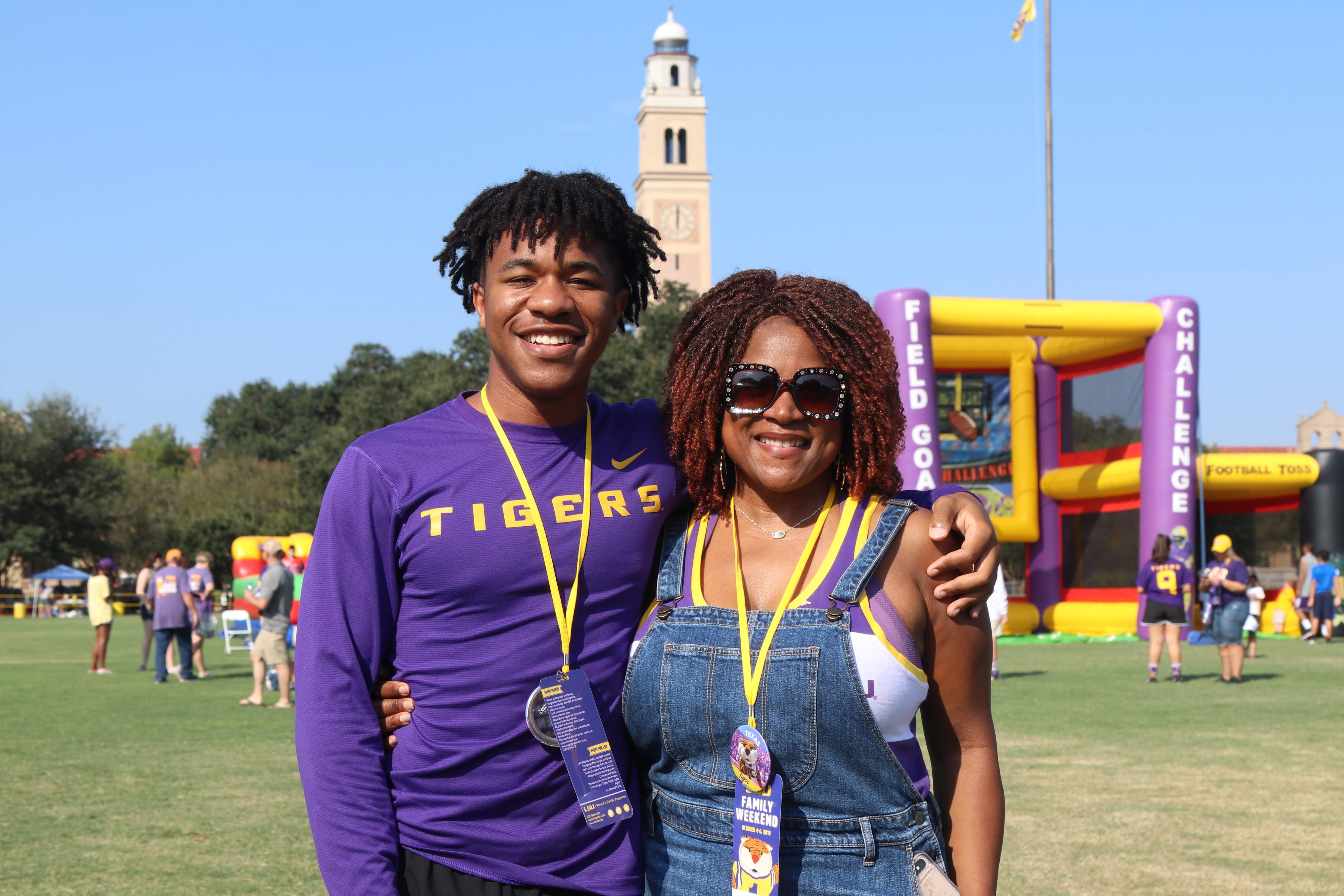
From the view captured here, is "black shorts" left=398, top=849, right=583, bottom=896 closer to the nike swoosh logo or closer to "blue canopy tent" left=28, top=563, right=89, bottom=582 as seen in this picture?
the nike swoosh logo

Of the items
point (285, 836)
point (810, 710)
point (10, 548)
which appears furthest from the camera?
point (10, 548)

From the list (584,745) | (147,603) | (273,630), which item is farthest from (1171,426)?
(584,745)

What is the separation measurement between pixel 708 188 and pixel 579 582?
3185 inches

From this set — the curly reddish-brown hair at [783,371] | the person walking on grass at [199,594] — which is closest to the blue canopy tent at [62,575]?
the person walking on grass at [199,594]

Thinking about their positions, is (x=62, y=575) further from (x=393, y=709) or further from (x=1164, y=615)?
(x=393, y=709)

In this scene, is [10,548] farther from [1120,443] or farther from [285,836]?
[285,836]

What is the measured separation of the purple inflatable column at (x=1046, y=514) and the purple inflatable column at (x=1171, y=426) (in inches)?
94.9

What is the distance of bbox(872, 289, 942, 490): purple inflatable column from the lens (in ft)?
63.0

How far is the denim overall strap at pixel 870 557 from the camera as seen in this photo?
7.68 ft

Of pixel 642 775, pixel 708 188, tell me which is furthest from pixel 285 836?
pixel 708 188

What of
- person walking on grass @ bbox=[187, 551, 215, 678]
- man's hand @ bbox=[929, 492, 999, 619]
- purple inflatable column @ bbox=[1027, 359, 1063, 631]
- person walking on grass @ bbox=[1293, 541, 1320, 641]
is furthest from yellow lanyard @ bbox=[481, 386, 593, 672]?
person walking on grass @ bbox=[1293, 541, 1320, 641]

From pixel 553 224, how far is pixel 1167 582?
44.5 ft

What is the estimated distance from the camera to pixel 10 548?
48938 mm

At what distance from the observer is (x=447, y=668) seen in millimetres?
2443
